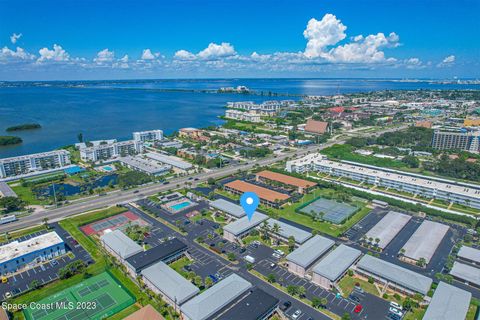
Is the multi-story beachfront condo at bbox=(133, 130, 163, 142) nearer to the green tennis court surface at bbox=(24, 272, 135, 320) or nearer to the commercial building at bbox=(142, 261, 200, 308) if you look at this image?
the green tennis court surface at bbox=(24, 272, 135, 320)

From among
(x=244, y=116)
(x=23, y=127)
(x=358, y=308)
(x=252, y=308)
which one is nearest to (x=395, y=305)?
(x=358, y=308)

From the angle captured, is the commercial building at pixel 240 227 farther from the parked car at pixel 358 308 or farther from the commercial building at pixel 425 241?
the commercial building at pixel 425 241

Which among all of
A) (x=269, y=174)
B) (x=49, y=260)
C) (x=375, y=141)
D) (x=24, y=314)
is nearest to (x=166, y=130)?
(x=269, y=174)

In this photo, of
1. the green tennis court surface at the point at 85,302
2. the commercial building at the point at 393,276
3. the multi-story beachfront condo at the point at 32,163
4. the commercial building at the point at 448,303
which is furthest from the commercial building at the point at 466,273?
the multi-story beachfront condo at the point at 32,163

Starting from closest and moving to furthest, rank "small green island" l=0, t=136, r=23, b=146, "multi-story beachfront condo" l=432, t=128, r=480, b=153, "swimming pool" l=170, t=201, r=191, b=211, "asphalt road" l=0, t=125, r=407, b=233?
"asphalt road" l=0, t=125, r=407, b=233 < "swimming pool" l=170, t=201, r=191, b=211 < "multi-story beachfront condo" l=432, t=128, r=480, b=153 < "small green island" l=0, t=136, r=23, b=146

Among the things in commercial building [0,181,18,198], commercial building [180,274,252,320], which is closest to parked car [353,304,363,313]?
commercial building [180,274,252,320]

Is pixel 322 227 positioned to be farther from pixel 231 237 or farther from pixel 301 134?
pixel 301 134
